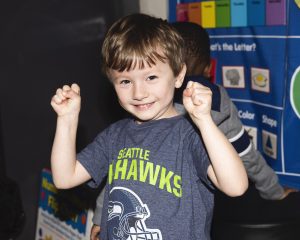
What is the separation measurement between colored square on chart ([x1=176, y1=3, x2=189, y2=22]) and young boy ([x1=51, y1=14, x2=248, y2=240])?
999 millimetres

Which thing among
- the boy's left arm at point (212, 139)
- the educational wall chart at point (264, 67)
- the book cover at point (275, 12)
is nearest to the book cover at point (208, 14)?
the educational wall chart at point (264, 67)

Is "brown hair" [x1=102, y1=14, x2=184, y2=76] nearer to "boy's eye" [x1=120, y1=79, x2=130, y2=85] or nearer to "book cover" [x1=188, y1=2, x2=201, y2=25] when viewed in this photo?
"boy's eye" [x1=120, y1=79, x2=130, y2=85]

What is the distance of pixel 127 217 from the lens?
124 centimetres

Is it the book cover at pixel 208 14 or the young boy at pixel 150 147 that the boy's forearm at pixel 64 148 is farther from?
the book cover at pixel 208 14

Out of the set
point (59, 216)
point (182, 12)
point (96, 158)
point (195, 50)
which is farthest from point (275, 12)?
point (59, 216)

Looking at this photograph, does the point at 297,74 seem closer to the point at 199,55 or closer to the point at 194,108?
the point at 199,55

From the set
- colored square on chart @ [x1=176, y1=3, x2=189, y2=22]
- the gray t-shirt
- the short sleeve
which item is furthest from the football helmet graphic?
colored square on chart @ [x1=176, y1=3, x2=189, y2=22]

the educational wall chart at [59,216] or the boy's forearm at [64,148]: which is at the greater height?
the boy's forearm at [64,148]

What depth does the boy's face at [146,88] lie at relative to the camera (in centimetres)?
122

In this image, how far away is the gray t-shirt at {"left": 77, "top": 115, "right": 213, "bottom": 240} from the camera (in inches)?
47.4

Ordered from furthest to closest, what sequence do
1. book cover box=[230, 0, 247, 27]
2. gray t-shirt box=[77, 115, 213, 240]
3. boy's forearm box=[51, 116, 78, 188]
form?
book cover box=[230, 0, 247, 27] → boy's forearm box=[51, 116, 78, 188] → gray t-shirt box=[77, 115, 213, 240]

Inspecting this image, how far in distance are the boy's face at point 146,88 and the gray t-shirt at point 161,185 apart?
2.1 inches

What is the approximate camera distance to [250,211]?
66.7 inches

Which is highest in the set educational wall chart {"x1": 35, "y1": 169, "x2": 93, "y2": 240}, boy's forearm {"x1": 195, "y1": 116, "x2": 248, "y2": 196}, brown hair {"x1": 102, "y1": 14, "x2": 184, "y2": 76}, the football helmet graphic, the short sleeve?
brown hair {"x1": 102, "y1": 14, "x2": 184, "y2": 76}
